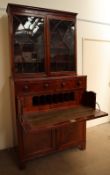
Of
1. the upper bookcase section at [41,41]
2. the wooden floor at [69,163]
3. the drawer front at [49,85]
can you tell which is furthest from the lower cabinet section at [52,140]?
the upper bookcase section at [41,41]

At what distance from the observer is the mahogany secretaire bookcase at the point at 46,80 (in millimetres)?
2213

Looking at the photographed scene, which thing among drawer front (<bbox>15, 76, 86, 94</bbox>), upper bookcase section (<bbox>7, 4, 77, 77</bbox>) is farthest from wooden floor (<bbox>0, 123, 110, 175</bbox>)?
upper bookcase section (<bbox>7, 4, 77, 77</bbox>)

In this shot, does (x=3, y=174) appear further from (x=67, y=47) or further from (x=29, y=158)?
(x=67, y=47)

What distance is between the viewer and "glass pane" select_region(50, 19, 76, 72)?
2533 mm

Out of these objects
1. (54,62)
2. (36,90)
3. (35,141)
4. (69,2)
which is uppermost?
(69,2)

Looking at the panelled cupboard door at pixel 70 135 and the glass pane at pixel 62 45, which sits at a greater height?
the glass pane at pixel 62 45

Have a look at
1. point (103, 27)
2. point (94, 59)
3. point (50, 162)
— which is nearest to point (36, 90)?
point (50, 162)

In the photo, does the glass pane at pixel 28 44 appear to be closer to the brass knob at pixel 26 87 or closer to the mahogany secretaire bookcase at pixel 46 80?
the mahogany secretaire bookcase at pixel 46 80

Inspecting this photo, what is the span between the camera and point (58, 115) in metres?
2.16

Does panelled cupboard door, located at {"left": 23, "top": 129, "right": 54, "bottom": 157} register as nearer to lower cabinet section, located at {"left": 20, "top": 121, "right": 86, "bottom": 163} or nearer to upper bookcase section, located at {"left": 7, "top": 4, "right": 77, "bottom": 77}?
lower cabinet section, located at {"left": 20, "top": 121, "right": 86, "bottom": 163}

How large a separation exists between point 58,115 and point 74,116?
21 cm

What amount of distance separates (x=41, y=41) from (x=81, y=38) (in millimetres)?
1094

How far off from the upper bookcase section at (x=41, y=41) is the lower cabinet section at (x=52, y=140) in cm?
85

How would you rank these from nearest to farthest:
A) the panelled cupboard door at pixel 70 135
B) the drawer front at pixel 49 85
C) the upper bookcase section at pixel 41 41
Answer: the drawer front at pixel 49 85 → the upper bookcase section at pixel 41 41 → the panelled cupboard door at pixel 70 135
